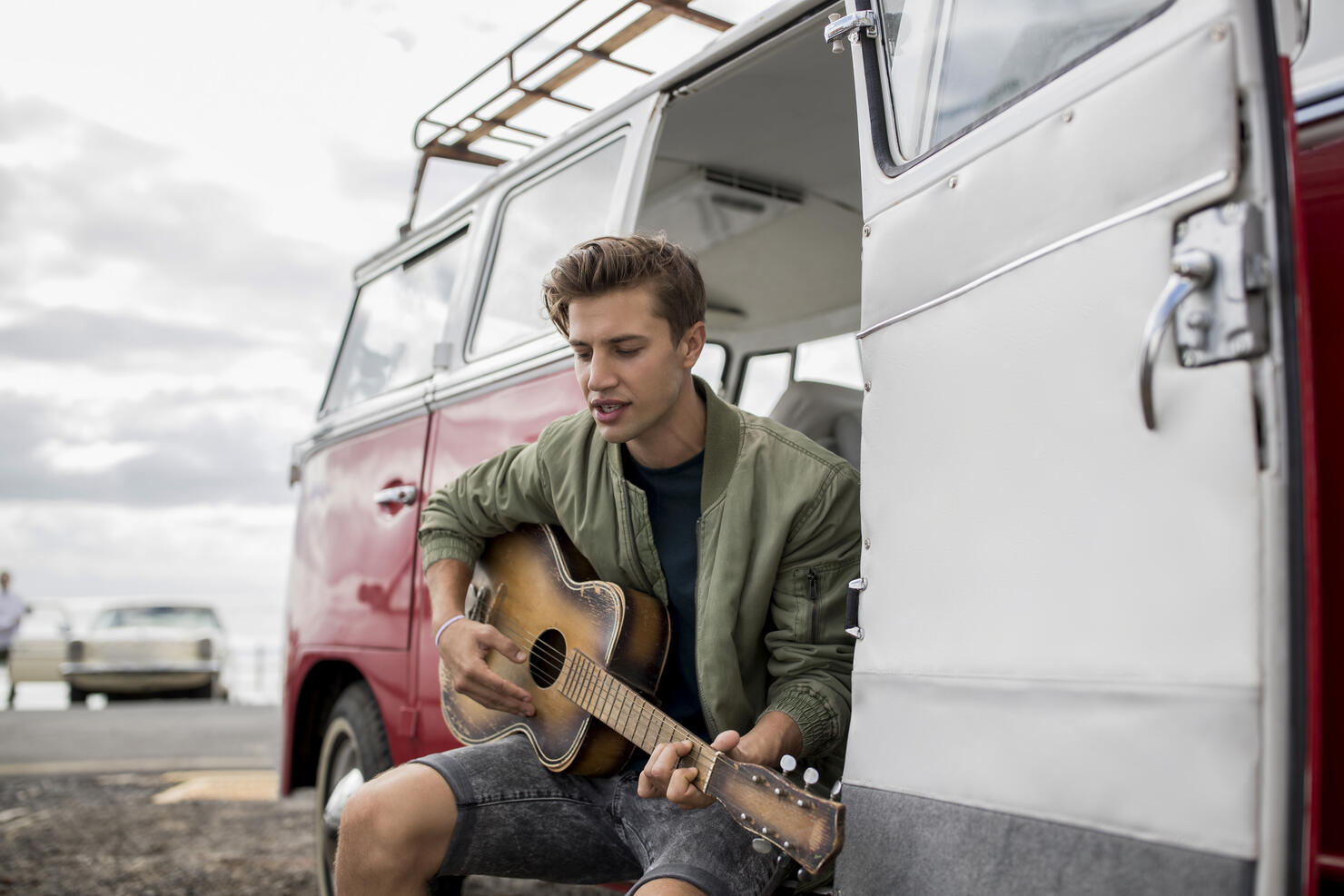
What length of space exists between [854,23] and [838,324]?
2.91m

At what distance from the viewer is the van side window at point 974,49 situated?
56.6 inches

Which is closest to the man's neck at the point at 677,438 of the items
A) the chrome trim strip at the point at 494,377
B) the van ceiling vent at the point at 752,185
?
the chrome trim strip at the point at 494,377

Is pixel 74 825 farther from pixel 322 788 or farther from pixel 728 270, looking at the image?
pixel 728 270

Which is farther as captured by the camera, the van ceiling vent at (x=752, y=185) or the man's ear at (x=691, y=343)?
the van ceiling vent at (x=752, y=185)

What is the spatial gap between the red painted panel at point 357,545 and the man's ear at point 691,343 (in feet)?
4.63

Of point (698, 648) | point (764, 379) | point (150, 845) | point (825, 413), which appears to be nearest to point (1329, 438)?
point (698, 648)

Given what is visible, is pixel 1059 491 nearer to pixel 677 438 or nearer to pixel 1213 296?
pixel 1213 296

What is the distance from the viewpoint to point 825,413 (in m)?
3.67

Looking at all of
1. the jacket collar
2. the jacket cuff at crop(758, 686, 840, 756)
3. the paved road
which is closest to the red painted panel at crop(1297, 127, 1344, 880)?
the jacket cuff at crop(758, 686, 840, 756)

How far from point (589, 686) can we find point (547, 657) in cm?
25

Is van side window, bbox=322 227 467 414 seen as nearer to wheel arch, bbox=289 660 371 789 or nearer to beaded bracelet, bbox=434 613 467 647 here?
wheel arch, bbox=289 660 371 789

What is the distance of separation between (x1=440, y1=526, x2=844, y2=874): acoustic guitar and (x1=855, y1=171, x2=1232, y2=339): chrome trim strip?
0.73 m

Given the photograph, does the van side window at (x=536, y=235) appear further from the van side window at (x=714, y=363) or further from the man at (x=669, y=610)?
the van side window at (x=714, y=363)

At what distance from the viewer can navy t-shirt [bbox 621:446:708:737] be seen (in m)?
2.24
